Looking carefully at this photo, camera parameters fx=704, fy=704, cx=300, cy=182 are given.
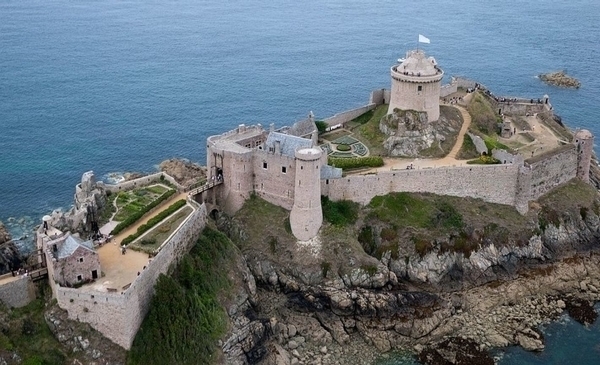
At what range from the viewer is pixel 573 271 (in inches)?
3024

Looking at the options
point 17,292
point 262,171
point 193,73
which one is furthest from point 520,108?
point 17,292

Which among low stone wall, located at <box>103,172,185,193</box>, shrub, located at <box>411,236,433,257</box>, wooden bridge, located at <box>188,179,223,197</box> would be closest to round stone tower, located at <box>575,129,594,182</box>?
shrub, located at <box>411,236,433,257</box>

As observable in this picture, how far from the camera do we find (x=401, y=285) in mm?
72375

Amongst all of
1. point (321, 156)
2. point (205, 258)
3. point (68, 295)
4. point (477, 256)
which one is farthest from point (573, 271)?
point (68, 295)

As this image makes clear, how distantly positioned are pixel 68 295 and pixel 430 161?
43571 mm

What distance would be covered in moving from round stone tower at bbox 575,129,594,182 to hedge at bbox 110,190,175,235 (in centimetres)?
4967

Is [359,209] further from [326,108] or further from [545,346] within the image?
[326,108]

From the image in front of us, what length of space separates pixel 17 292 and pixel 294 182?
2880 cm

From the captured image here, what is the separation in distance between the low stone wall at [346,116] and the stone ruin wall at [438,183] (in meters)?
16.3

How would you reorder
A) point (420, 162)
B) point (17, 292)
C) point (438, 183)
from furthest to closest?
point (420, 162) → point (438, 183) → point (17, 292)

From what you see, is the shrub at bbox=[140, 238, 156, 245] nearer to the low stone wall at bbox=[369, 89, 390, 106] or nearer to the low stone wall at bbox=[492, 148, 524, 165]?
the low stone wall at bbox=[492, 148, 524, 165]

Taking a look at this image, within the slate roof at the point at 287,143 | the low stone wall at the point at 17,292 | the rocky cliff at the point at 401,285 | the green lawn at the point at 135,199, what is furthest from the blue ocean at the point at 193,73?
the slate roof at the point at 287,143

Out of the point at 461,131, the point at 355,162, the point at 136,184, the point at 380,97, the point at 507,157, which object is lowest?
the point at 136,184

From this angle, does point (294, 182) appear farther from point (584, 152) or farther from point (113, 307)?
point (584, 152)
